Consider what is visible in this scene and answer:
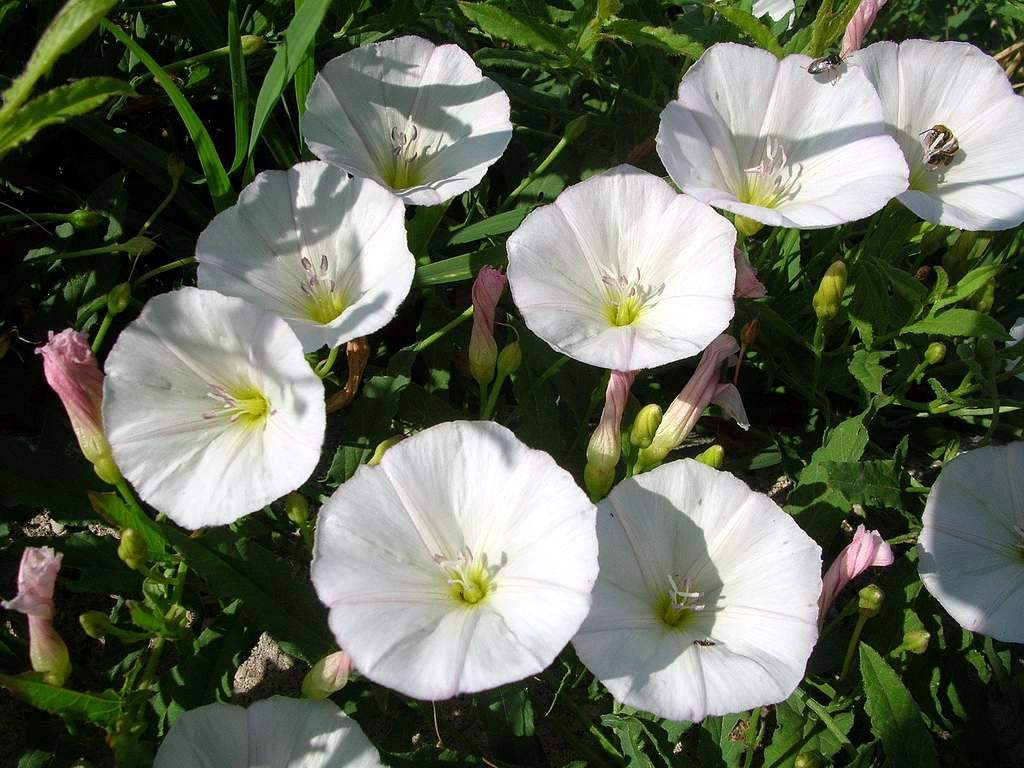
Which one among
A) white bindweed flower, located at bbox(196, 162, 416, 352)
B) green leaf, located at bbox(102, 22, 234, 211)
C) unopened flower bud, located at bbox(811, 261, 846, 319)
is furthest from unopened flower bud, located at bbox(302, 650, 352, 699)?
unopened flower bud, located at bbox(811, 261, 846, 319)

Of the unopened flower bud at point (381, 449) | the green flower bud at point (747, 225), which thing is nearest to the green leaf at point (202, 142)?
the unopened flower bud at point (381, 449)

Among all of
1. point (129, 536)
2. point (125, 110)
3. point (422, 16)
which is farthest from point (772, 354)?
point (125, 110)

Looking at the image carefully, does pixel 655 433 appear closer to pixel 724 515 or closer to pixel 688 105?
pixel 724 515

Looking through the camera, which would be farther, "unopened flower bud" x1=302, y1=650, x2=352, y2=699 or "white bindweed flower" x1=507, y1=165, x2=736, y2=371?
"white bindweed flower" x1=507, y1=165, x2=736, y2=371

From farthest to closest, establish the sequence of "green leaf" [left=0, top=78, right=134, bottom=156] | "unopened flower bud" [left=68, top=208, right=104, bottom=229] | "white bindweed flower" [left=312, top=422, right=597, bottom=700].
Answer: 1. "unopened flower bud" [left=68, top=208, right=104, bottom=229]
2. "white bindweed flower" [left=312, top=422, right=597, bottom=700]
3. "green leaf" [left=0, top=78, right=134, bottom=156]

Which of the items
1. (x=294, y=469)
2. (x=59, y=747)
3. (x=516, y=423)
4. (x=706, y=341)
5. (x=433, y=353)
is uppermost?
(x=706, y=341)

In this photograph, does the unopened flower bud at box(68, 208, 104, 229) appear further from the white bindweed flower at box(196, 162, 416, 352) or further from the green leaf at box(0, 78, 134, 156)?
the green leaf at box(0, 78, 134, 156)

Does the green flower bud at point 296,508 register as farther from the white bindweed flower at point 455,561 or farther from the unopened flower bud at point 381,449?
the white bindweed flower at point 455,561
